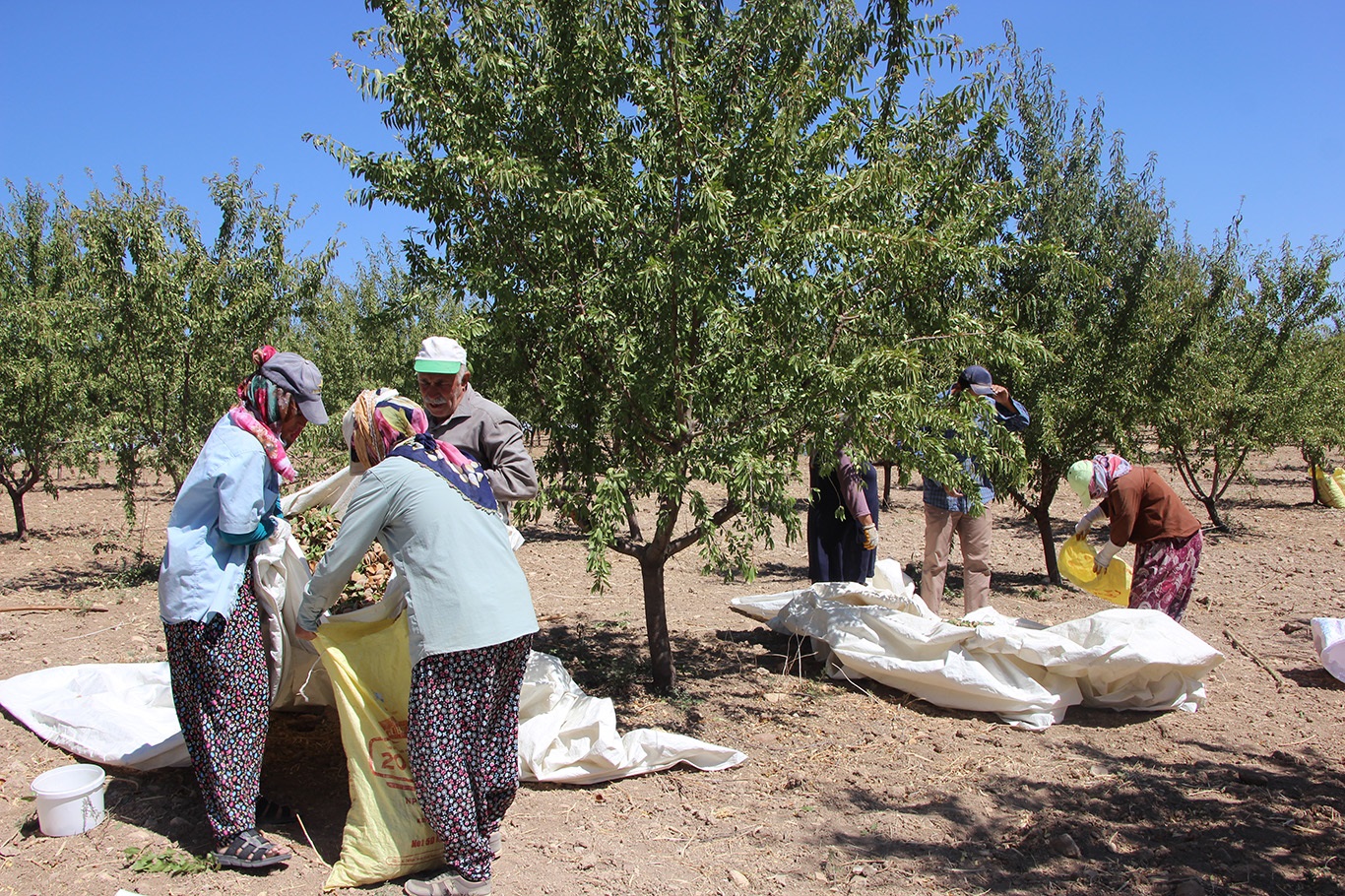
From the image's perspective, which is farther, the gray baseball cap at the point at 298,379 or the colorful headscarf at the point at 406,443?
the gray baseball cap at the point at 298,379

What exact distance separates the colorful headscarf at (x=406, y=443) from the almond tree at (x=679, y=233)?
0.96 meters

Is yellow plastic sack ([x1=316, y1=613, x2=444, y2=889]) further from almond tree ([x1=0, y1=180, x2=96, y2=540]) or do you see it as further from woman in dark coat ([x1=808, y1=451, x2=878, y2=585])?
almond tree ([x1=0, y1=180, x2=96, y2=540])

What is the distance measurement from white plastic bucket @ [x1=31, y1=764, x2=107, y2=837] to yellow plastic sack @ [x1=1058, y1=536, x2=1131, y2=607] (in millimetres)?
5415

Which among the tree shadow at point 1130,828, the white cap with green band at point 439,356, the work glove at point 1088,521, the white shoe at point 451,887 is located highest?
the white cap with green band at point 439,356

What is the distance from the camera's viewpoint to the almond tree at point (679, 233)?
4.07 m

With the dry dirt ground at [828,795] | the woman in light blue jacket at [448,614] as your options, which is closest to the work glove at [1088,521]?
the dry dirt ground at [828,795]

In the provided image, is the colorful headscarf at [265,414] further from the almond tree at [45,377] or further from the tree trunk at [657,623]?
the almond tree at [45,377]

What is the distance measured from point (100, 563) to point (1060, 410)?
9.21m

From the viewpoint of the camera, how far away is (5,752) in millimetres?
4023

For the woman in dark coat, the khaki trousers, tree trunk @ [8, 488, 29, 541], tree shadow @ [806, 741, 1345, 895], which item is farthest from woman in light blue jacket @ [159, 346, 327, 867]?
tree trunk @ [8, 488, 29, 541]

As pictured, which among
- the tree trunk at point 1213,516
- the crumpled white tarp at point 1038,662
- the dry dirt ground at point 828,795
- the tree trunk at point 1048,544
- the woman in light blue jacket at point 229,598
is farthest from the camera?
the tree trunk at point 1213,516

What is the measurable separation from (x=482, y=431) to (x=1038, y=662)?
318 centimetres

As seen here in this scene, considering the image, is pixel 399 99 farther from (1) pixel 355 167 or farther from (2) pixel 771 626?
(2) pixel 771 626

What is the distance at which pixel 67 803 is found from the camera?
11.0ft
